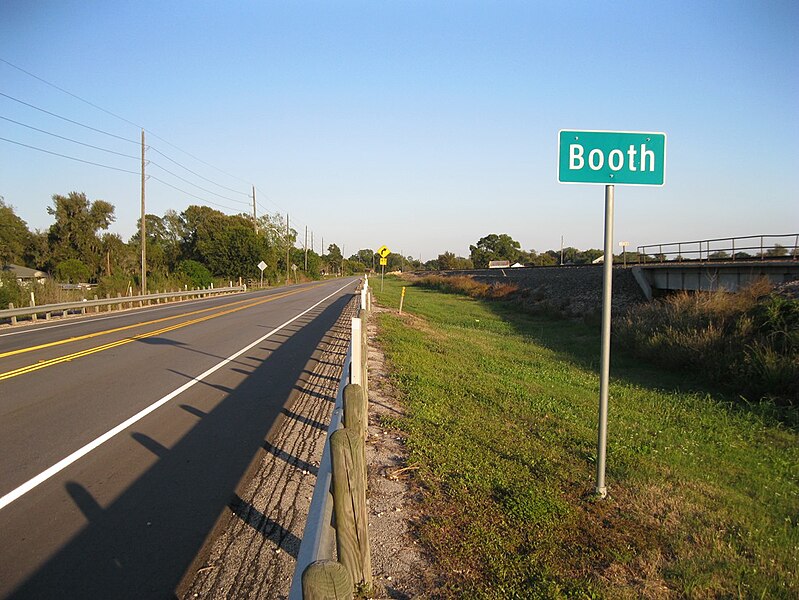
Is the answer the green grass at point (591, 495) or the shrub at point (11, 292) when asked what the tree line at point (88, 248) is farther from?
the green grass at point (591, 495)

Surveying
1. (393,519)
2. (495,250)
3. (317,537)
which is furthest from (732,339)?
(495,250)

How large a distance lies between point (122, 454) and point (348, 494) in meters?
4.30

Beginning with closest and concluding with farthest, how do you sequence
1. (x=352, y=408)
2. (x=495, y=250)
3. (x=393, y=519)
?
(x=352, y=408)
(x=393, y=519)
(x=495, y=250)

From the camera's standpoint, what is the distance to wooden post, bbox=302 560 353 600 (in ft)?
6.31

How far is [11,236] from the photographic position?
62750 mm

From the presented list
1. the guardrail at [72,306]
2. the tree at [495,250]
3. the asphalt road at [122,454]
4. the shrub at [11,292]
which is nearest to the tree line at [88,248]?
the guardrail at [72,306]

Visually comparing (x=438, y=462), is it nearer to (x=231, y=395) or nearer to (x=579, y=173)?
(x=579, y=173)

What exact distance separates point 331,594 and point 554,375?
11220mm

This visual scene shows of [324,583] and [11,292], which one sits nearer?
[324,583]

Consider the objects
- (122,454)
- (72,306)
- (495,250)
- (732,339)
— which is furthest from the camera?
(495,250)

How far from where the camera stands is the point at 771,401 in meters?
10.5

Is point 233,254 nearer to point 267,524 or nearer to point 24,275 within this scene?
point 24,275

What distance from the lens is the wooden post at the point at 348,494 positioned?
270 centimetres

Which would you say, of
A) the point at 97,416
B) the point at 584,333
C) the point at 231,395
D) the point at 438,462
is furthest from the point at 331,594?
the point at 584,333
